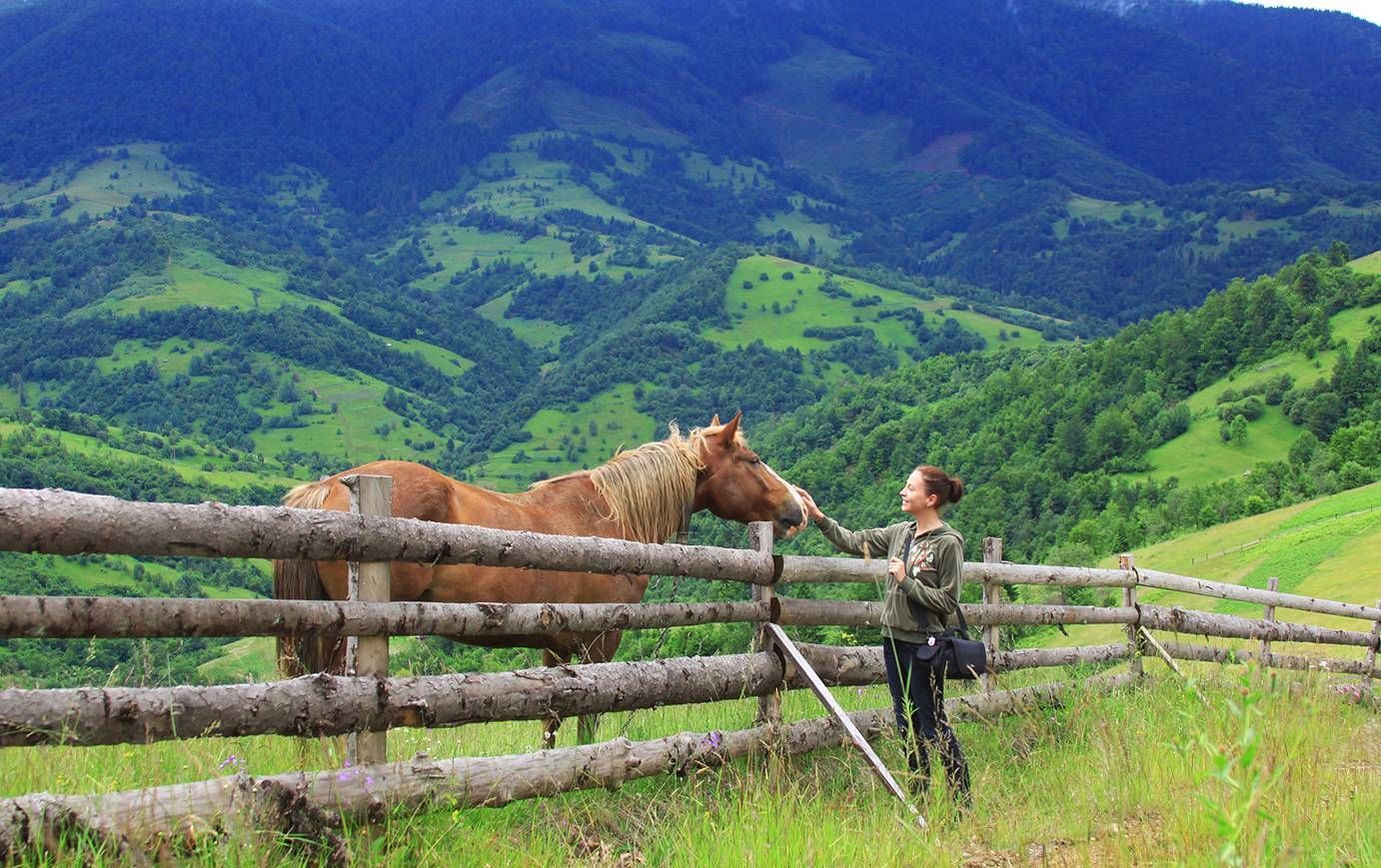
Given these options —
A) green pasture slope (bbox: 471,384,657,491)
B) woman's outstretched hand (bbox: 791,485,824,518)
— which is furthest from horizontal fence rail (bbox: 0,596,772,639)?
green pasture slope (bbox: 471,384,657,491)

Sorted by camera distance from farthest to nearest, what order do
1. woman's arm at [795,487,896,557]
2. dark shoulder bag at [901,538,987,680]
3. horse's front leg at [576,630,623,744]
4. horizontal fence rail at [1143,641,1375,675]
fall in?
horizontal fence rail at [1143,641,1375,675], woman's arm at [795,487,896,557], horse's front leg at [576,630,623,744], dark shoulder bag at [901,538,987,680]

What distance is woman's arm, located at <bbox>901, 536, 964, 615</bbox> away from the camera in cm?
608

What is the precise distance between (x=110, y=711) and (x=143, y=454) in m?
146

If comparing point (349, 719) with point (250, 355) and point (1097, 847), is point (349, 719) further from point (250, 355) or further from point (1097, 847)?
point (250, 355)

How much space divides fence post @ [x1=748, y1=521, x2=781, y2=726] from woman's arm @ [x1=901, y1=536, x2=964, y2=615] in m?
0.83

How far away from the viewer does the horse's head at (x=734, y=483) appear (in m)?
9.47

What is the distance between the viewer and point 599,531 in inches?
337

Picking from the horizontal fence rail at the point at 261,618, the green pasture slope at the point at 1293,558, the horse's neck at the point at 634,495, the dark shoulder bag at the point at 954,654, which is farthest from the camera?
the green pasture slope at the point at 1293,558

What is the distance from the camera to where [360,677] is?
14.4 feet

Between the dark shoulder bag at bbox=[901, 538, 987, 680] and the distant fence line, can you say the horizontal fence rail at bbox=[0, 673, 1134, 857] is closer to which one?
the distant fence line

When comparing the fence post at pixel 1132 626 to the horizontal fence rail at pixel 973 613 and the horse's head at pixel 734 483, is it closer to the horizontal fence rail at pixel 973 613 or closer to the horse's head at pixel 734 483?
the horizontal fence rail at pixel 973 613

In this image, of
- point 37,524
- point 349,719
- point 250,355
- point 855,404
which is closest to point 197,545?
point 37,524

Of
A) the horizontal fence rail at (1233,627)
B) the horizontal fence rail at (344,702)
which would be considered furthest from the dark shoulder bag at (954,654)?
the horizontal fence rail at (1233,627)

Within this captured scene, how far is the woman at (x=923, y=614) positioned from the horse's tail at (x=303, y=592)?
291 centimetres
